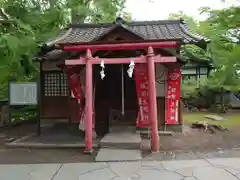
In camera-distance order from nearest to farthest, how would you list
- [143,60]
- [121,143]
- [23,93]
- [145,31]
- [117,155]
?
[117,155]
[143,60]
[121,143]
[23,93]
[145,31]

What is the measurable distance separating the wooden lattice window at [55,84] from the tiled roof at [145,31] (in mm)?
2043

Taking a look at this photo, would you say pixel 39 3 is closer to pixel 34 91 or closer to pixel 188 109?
pixel 34 91

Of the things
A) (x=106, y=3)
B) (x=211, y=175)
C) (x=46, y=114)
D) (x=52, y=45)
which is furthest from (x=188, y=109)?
(x=211, y=175)

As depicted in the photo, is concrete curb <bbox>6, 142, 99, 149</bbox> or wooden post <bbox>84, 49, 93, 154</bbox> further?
concrete curb <bbox>6, 142, 99, 149</bbox>

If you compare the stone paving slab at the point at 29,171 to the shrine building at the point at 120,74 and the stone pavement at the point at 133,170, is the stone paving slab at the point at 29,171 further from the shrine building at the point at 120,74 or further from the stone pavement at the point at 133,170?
the shrine building at the point at 120,74

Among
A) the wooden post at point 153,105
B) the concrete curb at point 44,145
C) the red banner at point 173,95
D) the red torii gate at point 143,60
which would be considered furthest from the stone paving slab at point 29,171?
the red banner at point 173,95

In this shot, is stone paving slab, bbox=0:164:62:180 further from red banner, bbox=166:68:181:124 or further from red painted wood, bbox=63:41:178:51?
red banner, bbox=166:68:181:124

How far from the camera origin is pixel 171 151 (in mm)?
6977

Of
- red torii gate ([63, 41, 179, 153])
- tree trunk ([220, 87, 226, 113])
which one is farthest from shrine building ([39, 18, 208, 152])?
tree trunk ([220, 87, 226, 113])

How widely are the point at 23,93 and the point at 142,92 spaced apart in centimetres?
401

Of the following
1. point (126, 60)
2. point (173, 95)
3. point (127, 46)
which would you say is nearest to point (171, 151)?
point (173, 95)

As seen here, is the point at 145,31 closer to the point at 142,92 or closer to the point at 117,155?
the point at 142,92

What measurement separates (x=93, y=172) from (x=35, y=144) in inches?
115

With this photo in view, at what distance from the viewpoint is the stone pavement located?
204 inches
